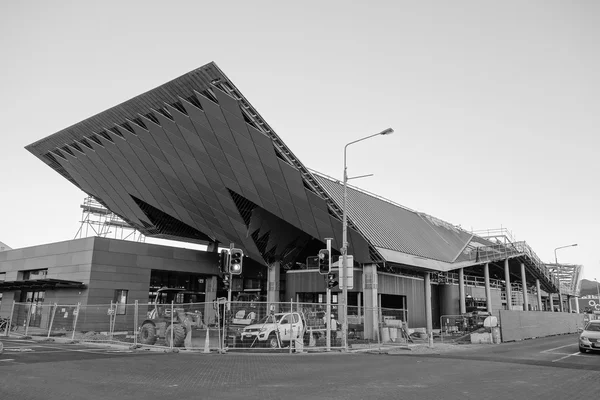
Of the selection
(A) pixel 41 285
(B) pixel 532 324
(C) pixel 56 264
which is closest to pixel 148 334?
(A) pixel 41 285

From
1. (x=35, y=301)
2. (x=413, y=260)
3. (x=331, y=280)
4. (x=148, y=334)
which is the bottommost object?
(x=148, y=334)

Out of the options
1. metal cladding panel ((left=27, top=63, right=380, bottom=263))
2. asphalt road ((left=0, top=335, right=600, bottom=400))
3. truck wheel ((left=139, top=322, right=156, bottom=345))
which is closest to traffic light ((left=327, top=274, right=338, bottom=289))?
asphalt road ((left=0, top=335, right=600, bottom=400))

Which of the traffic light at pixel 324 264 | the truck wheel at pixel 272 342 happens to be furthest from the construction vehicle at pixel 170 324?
the traffic light at pixel 324 264

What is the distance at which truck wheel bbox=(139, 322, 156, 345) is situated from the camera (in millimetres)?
22250

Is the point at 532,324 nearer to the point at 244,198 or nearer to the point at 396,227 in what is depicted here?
the point at 396,227

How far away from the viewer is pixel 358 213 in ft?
124

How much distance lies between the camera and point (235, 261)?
19250 mm

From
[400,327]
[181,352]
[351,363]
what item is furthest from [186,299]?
[351,363]

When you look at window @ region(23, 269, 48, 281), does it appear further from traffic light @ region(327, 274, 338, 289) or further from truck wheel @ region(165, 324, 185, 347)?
traffic light @ region(327, 274, 338, 289)

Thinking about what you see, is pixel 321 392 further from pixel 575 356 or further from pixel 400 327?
pixel 400 327

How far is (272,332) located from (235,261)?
4741 mm

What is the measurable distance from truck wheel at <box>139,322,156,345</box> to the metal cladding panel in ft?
41.8

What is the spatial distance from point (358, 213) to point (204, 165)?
13041 mm

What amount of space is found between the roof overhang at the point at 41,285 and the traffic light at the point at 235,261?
22981mm
